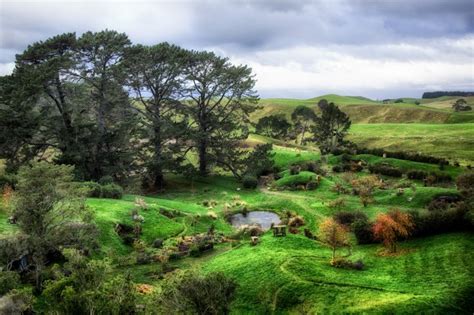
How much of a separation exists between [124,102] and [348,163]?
104 feet

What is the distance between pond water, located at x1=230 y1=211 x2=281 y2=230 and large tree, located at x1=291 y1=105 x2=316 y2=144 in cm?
5726

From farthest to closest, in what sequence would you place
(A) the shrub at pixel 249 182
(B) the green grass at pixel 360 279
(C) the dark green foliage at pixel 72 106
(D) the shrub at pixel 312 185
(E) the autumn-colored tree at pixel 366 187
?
1. (A) the shrub at pixel 249 182
2. (D) the shrub at pixel 312 185
3. (C) the dark green foliage at pixel 72 106
4. (E) the autumn-colored tree at pixel 366 187
5. (B) the green grass at pixel 360 279

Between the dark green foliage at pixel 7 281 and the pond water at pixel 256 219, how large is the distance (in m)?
22.3

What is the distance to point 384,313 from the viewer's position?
21.6 meters

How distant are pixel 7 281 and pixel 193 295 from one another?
9.82 meters

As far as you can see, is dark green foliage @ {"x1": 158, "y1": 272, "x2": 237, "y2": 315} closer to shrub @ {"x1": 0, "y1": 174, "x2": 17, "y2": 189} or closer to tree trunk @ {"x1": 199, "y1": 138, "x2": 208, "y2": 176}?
shrub @ {"x1": 0, "y1": 174, "x2": 17, "y2": 189}

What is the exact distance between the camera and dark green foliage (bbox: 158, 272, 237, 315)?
18.8m

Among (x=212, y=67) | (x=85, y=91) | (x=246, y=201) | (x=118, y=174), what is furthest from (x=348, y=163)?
(x=85, y=91)

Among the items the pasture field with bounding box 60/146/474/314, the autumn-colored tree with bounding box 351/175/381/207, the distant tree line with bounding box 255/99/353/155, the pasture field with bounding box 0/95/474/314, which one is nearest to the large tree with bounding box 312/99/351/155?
the distant tree line with bounding box 255/99/353/155

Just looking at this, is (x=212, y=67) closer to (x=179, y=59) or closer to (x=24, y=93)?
(x=179, y=59)

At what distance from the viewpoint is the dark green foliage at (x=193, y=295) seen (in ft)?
61.8

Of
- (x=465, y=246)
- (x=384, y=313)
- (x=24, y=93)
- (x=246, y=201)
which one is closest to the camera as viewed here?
(x=384, y=313)

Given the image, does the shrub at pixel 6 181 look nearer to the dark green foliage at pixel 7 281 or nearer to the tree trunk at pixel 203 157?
the dark green foliage at pixel 7 281

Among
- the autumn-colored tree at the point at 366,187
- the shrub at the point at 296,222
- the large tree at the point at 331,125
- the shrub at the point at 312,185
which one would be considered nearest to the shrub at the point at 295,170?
the shrub at the point at 312,185
